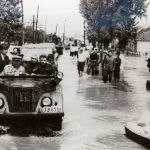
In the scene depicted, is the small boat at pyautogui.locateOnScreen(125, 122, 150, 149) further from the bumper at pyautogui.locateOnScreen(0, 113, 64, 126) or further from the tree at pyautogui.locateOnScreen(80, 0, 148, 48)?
the tree at pyautogui.locateOnScreen(80, 0, 148, 48)

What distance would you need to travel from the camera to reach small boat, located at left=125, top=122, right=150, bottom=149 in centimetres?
1135

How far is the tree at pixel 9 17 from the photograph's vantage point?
68938mm

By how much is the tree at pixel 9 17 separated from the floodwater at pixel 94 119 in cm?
4532

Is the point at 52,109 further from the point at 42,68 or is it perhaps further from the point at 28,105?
the point at 42,68

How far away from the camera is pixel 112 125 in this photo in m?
13.8

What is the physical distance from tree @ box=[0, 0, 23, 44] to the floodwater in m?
45.3

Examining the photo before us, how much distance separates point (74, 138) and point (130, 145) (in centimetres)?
135

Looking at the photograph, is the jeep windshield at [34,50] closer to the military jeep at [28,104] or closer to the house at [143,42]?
the military jeep at [28,104]

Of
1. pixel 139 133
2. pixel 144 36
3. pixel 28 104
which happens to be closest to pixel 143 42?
pixel 144 36

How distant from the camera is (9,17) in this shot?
7081 cm

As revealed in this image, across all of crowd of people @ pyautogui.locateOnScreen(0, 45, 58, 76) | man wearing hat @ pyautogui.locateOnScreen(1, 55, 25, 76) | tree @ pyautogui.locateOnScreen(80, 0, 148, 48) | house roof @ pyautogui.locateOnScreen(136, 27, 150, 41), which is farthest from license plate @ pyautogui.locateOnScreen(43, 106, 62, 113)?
house roof @ pyautogui.locateOnScreen(136, 27, 150, 41)

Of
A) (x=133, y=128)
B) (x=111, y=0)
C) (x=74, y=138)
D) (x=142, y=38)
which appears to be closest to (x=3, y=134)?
(x=74, y=138)

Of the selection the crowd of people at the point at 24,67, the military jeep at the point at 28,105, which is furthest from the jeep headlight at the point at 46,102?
the crowd of people at the point at 24,67

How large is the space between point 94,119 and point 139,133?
124 inches
